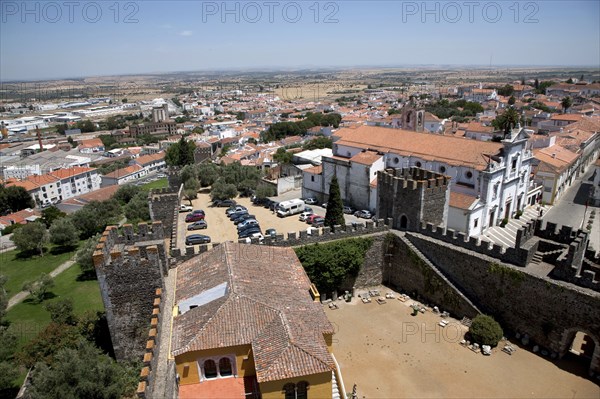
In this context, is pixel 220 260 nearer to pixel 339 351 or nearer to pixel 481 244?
pixel 339 351

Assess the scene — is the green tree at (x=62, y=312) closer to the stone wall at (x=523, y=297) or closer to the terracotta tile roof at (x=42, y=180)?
the stone wall at (x=523, y=297)

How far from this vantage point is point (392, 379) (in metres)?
16.7

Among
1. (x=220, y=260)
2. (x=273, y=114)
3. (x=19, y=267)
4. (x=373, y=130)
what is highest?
(x=273, y=114)

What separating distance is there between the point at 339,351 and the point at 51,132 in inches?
6035

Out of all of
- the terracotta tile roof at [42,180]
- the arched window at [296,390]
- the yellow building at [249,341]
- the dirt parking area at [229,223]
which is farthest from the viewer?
the terracotta tile roof at [42,180]

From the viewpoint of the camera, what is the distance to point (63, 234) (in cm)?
3597

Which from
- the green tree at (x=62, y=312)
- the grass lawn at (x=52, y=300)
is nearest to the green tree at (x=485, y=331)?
the green tree at (x=62, y=312)

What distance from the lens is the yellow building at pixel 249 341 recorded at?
11.9 m

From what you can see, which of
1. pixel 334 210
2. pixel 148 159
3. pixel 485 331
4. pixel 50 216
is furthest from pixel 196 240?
pixel 148 159

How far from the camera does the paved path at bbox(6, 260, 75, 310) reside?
2889cm

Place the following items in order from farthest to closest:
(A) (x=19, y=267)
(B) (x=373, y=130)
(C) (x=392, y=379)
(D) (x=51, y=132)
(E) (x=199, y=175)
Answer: (D) (x=51, y=132)
(E) (x=199, y=175)
(B) (x=373, y=130)
(A) (x=19, y=267)
(C) (x=392, y=379)

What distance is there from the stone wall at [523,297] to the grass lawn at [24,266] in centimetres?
3123

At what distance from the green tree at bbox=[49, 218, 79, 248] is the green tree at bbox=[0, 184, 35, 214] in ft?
87.0

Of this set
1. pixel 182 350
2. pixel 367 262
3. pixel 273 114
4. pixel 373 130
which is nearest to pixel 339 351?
pixel 367 262
